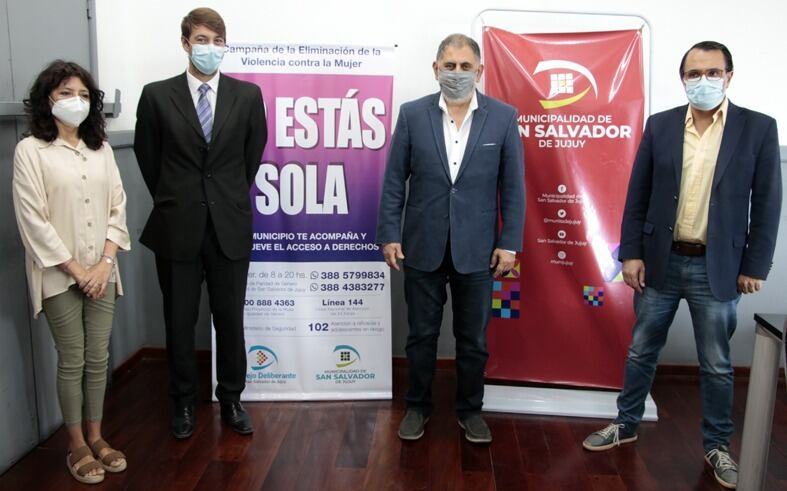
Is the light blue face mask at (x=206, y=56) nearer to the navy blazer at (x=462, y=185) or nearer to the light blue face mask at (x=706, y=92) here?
the navy blazer at (x=462, y=185)

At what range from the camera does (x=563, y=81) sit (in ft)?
10.8

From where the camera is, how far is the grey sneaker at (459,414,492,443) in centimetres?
306

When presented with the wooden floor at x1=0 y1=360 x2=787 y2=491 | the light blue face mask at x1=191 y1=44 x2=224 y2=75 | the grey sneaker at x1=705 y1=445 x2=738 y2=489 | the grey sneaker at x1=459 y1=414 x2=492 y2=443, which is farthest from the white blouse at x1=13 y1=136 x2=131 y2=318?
the grey sneaker at x1=705 y1=445 x2=738 y2=489

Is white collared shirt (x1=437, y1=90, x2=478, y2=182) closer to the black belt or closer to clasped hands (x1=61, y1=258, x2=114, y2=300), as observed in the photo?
the black belt

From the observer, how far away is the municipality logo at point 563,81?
3.29 m

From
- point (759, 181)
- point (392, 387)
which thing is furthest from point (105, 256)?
point (759, 181)

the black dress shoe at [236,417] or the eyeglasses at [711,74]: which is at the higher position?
the eyeglasses at [711,74]

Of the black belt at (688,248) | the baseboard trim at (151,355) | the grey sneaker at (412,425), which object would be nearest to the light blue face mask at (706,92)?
the black belt at (688,248)

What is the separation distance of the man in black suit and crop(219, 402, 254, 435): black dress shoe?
177mm

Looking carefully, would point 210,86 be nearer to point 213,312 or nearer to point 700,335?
point 213,312

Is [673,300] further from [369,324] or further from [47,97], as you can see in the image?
[47,97]

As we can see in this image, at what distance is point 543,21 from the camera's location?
3623 mm

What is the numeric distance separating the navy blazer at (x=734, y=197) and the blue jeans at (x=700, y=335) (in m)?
0.06

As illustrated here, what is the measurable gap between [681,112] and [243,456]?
2.16 metres
